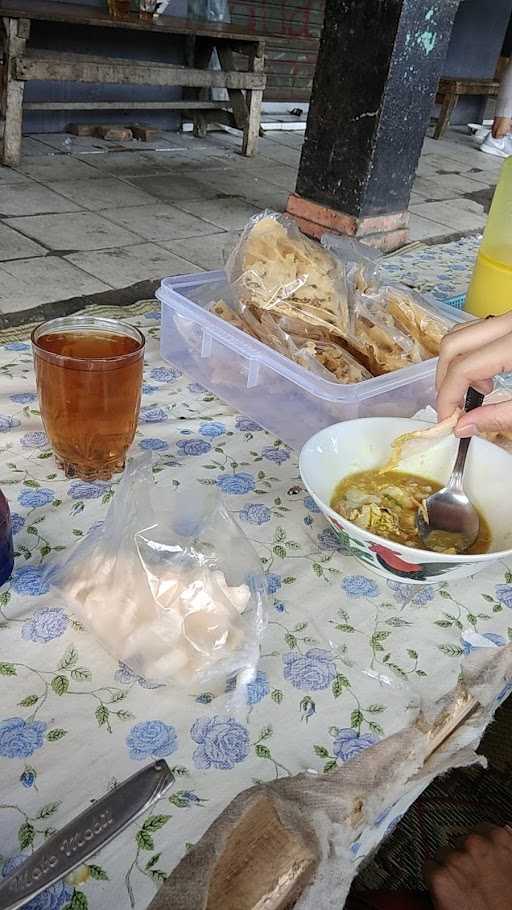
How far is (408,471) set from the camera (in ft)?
3.40

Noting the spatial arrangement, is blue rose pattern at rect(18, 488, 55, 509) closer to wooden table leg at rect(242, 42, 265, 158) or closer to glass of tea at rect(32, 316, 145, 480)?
glass of tea at rect(32, 316, 145, 480)

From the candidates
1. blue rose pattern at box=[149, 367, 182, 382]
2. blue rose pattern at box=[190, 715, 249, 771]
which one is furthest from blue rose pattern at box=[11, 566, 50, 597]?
blue rose pattern at box=[149, 367, 182, 382]

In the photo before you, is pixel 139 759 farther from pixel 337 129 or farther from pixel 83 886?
pixel 337 129

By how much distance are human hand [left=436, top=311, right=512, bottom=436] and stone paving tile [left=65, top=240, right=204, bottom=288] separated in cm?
195

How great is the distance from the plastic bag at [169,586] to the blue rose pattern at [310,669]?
0.04m

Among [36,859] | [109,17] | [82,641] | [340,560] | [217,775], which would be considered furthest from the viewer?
[109,17]

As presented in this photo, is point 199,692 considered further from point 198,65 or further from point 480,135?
point 480,135

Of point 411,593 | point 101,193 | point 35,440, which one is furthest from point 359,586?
point 101,193

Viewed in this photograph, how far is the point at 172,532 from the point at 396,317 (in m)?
0.73

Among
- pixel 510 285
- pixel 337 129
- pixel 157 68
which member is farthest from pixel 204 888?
pixel 157 68

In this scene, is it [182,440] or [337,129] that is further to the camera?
[337,129]

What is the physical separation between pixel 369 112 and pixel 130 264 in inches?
46.7

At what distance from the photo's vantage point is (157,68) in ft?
14.3

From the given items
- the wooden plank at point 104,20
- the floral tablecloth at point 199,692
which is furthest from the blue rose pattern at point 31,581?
the wooden plank at point 104,20
